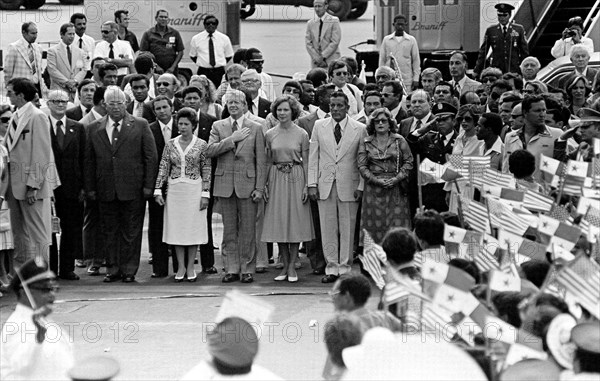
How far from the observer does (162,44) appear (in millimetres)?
19562

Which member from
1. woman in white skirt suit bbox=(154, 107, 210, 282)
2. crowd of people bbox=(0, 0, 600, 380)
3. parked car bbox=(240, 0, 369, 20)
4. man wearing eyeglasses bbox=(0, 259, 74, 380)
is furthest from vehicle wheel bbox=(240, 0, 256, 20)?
man wearing eyeglasses bbox=(0, 259, 74, 380)

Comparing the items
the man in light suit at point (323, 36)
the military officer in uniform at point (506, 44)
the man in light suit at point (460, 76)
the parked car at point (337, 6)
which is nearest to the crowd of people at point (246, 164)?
the man in light suit at point (460, 76)

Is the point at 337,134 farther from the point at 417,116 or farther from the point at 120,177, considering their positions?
the point at 120,177

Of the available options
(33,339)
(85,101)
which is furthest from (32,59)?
(33,339)

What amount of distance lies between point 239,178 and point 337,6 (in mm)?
19581

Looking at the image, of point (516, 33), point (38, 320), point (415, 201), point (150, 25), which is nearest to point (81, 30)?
point (150, 25)

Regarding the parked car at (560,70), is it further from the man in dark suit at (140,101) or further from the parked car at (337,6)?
the parked car at (337,6)

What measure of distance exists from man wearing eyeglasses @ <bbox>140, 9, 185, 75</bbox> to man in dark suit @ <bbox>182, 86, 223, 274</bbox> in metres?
5.92

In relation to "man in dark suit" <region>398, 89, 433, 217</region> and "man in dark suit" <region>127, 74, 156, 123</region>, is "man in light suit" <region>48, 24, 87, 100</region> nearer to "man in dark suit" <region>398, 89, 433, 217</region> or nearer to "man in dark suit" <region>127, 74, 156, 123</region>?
"man in dark suit" <region>127, 74, 156, 123</region>

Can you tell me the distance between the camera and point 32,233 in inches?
494

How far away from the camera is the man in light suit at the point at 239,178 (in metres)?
12.9

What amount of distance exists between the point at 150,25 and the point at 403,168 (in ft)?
34.0

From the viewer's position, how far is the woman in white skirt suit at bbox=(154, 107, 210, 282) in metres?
12.9

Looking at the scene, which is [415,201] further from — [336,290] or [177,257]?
[336,290]
